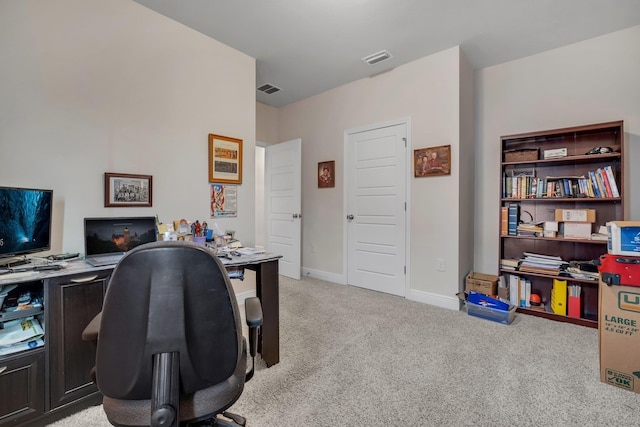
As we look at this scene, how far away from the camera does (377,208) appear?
3.69 m

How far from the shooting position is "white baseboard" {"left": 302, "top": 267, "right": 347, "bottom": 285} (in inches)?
159

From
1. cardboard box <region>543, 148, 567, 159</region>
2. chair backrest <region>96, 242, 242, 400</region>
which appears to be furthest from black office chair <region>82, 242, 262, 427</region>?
cardboard box <region>543, 148, 567, 159</region>

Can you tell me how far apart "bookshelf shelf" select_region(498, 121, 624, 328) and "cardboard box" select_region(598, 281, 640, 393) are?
1020mm

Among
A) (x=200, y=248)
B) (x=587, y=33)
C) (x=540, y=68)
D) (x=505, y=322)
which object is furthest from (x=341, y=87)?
(x=200, y=248)

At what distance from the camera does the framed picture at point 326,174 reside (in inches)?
162

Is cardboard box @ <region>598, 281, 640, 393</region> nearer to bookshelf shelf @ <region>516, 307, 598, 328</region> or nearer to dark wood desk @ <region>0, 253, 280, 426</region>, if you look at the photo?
bookshelf shelf @ <region>516, 307, 598, 328</region>

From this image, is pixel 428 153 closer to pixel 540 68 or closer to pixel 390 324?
pixel 540 68

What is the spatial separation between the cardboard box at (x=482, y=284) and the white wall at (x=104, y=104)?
271cm

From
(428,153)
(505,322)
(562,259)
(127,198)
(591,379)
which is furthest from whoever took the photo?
(428,153)

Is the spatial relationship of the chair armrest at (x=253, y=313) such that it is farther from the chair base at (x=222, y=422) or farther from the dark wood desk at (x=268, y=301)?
the dark wood desk at (x=268, y=301)

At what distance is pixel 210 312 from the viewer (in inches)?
35.9

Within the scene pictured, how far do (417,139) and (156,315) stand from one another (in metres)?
3.21

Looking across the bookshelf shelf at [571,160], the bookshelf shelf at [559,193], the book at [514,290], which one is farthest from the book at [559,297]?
the bookshelf shelf at [571,160]

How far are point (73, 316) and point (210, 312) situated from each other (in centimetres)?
115
